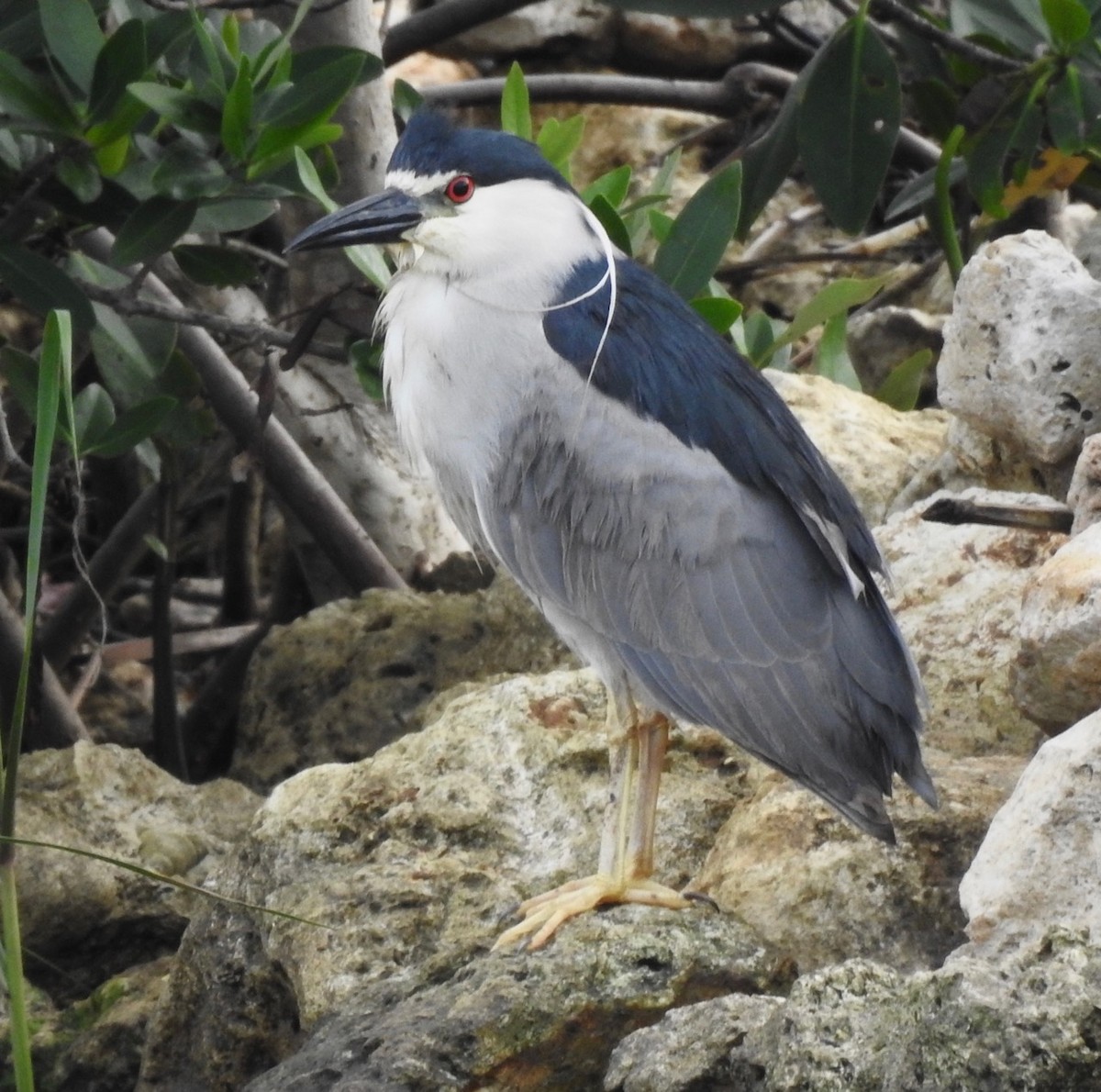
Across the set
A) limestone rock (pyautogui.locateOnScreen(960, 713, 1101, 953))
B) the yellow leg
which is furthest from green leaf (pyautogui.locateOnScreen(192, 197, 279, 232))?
limestone rock (pyautogui.locateOnScreen(960, 713, 1101, 953))

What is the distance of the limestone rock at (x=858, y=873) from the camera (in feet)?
8.02

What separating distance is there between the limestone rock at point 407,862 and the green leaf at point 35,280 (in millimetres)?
1031

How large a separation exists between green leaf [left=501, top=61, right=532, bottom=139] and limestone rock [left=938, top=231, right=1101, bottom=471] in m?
0.99

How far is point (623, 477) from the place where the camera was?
301 centimetres

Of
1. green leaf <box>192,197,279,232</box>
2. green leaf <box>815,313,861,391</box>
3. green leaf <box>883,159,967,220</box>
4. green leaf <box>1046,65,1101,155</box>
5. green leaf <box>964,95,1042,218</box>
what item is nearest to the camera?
green leaf <box>192,197,279,232</box>

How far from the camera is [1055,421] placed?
3.14m

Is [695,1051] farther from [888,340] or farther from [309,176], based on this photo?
[888,340]

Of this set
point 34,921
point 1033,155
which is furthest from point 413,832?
point 1033,155

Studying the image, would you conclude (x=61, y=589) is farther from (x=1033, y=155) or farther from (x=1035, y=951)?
(x=1035, y=951)

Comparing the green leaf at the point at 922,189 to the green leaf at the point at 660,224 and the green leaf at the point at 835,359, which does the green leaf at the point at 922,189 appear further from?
the green leaf at the point at 660,224

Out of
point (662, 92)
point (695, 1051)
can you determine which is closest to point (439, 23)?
point (662, 92)

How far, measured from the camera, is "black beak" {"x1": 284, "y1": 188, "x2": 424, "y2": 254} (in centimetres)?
303

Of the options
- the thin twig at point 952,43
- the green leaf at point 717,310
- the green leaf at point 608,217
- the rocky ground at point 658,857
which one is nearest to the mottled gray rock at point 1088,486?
the rocky ground at point 658,857

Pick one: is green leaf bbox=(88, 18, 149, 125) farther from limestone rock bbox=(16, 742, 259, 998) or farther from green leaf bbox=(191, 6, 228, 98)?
limestone rock bbox=(16, 742, 259, 998)
